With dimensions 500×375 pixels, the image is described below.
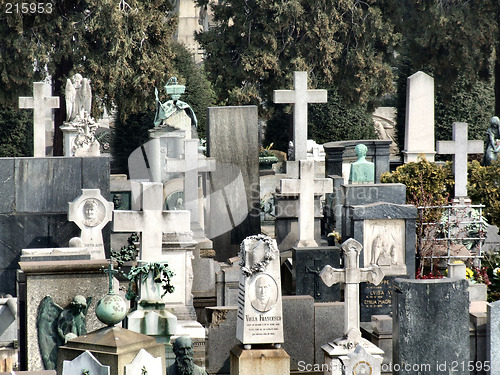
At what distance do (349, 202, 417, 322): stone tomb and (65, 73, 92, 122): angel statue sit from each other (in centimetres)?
603

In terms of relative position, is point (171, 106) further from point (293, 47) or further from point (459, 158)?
point (293, 47)

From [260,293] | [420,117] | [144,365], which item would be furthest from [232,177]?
[144,365]

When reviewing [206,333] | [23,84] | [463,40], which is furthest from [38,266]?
Answer: [463,40]

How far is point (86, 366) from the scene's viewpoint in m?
6.65

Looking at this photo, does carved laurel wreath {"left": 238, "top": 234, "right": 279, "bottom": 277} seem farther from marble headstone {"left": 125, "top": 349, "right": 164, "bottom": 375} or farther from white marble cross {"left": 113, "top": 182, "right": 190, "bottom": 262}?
marble headstone {"left": 125, "top": 349, "right": 164, "bottom": 375}

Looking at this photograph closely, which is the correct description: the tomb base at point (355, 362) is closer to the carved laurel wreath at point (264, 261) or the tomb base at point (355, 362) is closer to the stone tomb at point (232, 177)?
the carved laurel wreath at point (264, 261)

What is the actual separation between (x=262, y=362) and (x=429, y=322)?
62.1 inches

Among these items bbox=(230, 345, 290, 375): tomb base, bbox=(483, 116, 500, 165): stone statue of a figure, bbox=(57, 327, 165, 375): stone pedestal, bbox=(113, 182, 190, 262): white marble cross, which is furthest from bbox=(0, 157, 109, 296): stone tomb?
bbox=(483, 116, 500, 165): stone statue of a figure

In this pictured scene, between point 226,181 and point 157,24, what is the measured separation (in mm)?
9509

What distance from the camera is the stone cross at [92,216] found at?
11961 mm

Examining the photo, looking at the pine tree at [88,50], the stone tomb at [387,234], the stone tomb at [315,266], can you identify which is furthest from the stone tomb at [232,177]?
the pine tree at [88,50]

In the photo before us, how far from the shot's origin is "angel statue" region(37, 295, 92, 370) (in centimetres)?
882

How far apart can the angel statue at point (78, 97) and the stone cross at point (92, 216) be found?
4.80m

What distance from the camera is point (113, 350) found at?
6.69 meters
